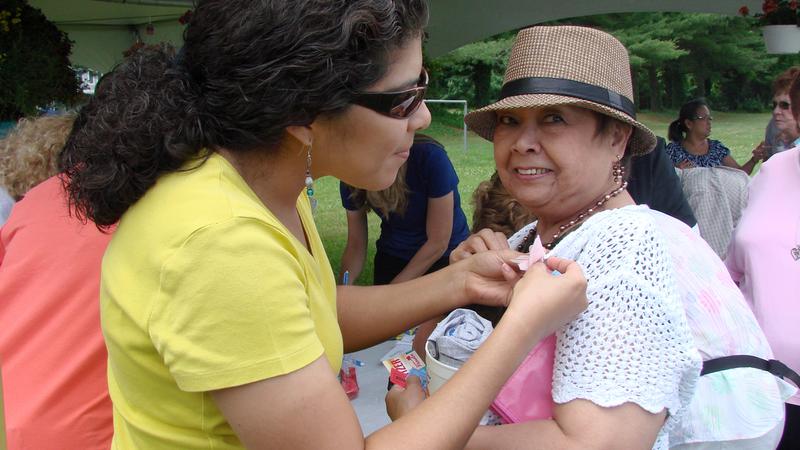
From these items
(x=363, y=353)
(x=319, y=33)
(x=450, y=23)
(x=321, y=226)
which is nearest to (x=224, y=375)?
(x=319, y=33)

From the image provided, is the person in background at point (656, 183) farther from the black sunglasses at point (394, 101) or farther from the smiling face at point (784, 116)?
the smiling face at point (784, 116)

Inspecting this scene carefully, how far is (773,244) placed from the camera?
7.42 feet

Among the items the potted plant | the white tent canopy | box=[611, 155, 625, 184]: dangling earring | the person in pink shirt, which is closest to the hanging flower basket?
the potted plant

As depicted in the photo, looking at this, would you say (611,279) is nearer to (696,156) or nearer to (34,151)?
(34,151)

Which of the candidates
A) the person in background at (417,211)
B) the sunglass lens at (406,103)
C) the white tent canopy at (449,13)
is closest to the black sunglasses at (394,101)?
the sunglass lens at (406,103)

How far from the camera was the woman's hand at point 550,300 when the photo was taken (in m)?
1.12

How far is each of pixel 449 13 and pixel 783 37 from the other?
309 centimetres

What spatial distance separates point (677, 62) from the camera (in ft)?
108

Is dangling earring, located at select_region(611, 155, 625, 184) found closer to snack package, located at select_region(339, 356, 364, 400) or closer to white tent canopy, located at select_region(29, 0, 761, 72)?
snack package, located at select_region(339, 356, 364, 400)

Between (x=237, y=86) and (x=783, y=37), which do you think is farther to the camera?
(x=783, y=37)

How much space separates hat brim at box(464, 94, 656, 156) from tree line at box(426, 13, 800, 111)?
2576 cm

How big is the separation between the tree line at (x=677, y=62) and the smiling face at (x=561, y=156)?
26.0 m

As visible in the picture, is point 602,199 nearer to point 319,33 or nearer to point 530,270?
point 530,270

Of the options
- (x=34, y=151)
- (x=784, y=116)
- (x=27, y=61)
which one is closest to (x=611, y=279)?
(x=34, y=151)
